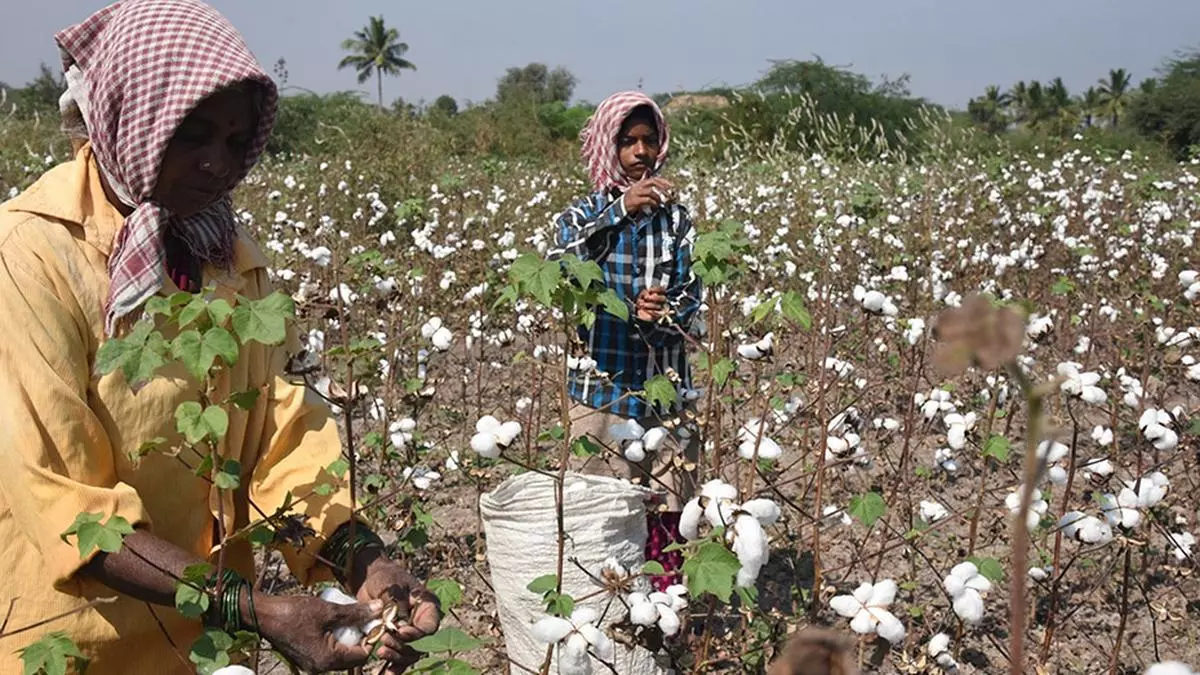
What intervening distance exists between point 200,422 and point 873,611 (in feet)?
2.77

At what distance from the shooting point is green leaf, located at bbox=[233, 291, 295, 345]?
1024mm

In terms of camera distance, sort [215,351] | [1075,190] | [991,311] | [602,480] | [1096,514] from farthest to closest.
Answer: [1075,190]
[602,480]
[1096,514]
[215,351]
[991,311]

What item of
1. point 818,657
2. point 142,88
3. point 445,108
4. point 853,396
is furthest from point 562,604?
point 445,108

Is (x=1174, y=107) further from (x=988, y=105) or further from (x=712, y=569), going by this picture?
(x=988, y=105)

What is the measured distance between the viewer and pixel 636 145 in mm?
3035

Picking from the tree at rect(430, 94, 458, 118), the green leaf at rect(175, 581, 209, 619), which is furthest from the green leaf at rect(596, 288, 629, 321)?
the tree at rect(430, 94, 458, 118)

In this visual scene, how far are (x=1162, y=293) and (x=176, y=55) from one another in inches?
208

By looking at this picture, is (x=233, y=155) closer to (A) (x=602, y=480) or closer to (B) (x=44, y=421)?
(B) (x=44, y=421)

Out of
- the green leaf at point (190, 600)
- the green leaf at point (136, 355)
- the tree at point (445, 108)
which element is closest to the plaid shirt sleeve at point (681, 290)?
the green leaf at point (190, 600)

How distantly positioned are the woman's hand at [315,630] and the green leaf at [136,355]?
0.36m

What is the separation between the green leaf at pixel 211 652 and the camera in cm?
115

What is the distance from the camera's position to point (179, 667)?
1468 mm

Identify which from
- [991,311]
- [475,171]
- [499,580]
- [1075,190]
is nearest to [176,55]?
[991,311]

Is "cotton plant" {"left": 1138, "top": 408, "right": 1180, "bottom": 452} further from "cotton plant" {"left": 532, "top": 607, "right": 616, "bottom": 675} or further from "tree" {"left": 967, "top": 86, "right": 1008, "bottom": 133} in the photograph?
"tree" {"left": 967, "top": 86, "right": 1008, "bottom": 133}
